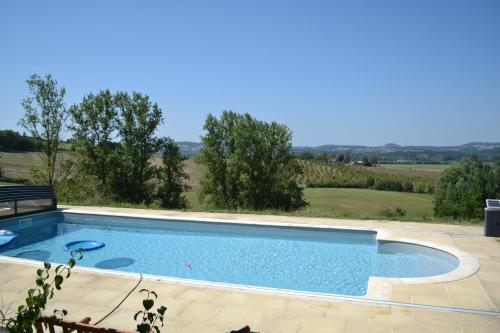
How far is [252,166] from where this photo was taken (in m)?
23.8

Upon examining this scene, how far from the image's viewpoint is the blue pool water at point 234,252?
759 centimetres

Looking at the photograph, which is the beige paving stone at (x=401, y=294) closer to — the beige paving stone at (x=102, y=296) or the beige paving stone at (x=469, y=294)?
the beige paving stone at (x=469, y=294)

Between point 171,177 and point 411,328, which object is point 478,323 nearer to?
point 411,328

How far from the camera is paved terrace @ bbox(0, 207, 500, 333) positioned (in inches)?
177

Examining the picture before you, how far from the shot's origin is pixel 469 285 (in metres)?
5.77

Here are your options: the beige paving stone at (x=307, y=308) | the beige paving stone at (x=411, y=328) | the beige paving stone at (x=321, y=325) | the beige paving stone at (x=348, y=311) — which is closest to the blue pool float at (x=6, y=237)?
the beige paving stone at (x=307, y=308)

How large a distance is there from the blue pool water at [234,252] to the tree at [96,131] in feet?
29.7

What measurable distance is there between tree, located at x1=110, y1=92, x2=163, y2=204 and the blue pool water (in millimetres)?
9180

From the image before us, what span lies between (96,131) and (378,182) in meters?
44.4

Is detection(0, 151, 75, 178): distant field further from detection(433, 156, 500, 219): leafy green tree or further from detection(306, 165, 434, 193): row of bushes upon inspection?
detection(306, 165, 434, 193): row of bushes

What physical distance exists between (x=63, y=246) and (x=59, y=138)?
1004cm

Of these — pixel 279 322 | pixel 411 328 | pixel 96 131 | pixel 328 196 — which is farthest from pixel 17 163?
pixel 411 328

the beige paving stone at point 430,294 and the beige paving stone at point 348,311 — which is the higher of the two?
the beige paving stone at point 430,294

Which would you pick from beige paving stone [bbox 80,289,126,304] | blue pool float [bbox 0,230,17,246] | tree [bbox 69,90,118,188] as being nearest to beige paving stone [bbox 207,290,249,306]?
beige paving stone [bbox 80,289,126,304]
